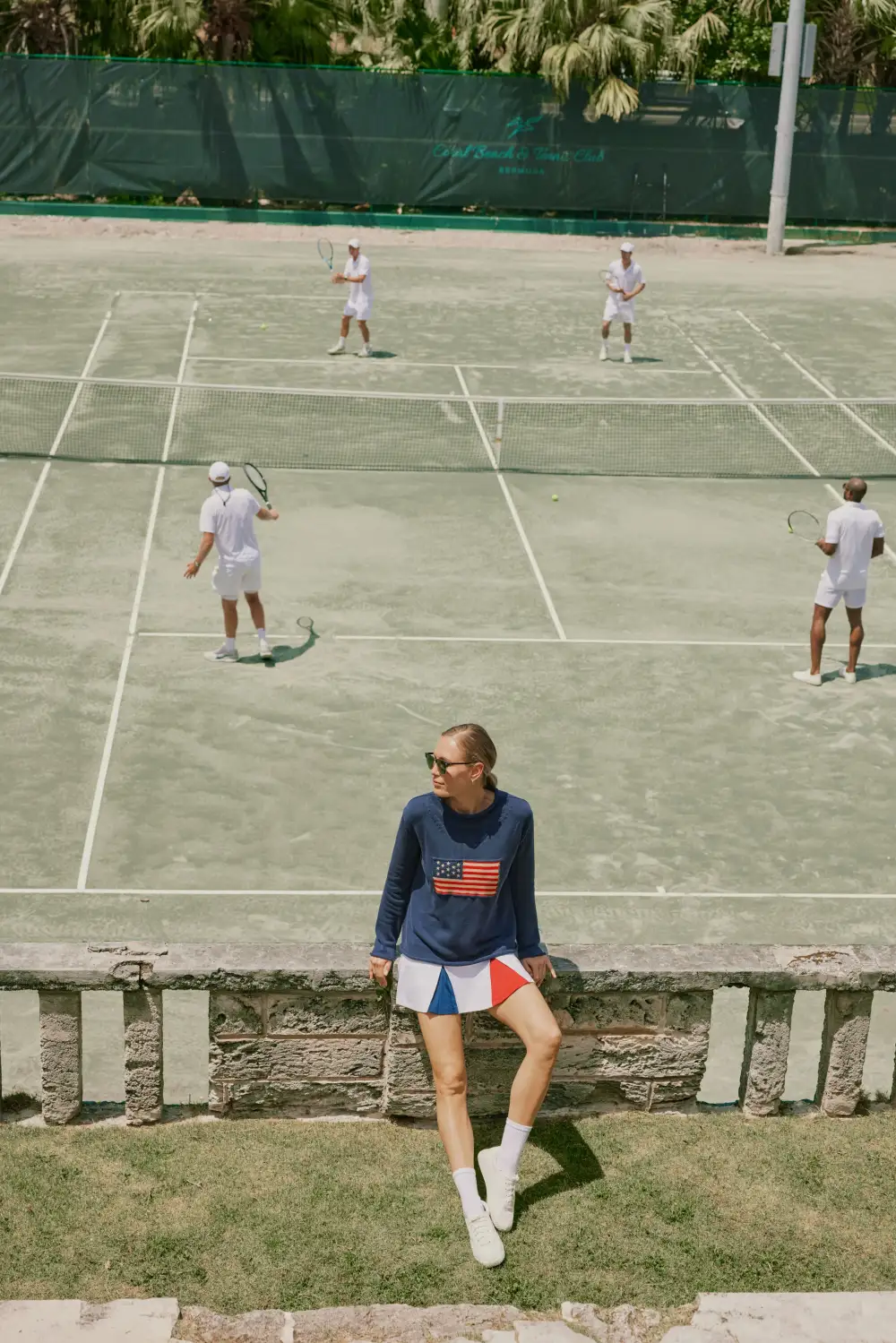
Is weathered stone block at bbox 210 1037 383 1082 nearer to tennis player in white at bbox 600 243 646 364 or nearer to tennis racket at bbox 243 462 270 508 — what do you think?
tennis racket at bbox 243 462 270 508

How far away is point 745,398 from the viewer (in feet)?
77.8

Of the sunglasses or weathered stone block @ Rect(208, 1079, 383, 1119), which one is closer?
the sunglasses

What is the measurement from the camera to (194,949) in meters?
5.86

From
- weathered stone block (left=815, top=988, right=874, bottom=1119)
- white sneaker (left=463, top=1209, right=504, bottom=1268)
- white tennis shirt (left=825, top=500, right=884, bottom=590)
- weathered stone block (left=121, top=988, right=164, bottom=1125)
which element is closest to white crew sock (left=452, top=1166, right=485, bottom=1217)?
white sneaker (left=463, top=1209, right=504, bottom=1268)

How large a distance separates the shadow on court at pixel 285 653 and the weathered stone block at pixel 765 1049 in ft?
28.8

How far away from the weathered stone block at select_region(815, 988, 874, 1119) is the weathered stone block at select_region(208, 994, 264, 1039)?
2102mm

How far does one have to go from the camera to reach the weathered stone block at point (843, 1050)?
238 inches

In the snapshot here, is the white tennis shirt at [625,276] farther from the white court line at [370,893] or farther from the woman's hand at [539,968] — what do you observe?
the woman's hand at [539,968]

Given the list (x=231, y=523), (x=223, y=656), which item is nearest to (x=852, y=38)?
(x=231, y=523)

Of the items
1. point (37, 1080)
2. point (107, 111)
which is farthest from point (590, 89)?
point (37, 1080)

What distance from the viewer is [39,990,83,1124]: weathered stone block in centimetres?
582

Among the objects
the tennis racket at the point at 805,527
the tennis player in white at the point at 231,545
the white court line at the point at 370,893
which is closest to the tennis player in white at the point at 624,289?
the tennis racket at the point at 805,527

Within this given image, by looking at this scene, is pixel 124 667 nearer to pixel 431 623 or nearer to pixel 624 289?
pixel 431 623

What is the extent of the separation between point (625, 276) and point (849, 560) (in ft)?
39.3
